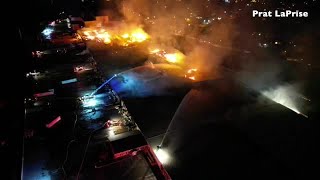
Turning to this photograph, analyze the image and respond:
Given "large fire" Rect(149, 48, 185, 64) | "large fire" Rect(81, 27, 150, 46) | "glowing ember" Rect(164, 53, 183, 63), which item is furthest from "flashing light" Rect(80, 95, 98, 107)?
"large fire" Rect(81, 27, 150, 46)

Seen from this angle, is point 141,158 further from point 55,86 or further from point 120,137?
point 55,86

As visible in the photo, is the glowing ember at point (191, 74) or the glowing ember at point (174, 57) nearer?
the glowing ember at point (191, 74)

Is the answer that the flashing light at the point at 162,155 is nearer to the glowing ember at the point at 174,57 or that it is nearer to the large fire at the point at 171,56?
the large fire at the point at 171,56

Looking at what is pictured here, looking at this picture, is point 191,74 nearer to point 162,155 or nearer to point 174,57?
point 174,57

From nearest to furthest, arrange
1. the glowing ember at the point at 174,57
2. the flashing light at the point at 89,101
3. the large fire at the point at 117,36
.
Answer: the flashing light at the point at 89,101
the glowing ember at the point at 174,57
the large fire at the point at 117,36

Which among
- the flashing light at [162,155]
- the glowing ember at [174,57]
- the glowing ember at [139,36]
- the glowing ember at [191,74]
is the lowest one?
the flashing light at [162,155]

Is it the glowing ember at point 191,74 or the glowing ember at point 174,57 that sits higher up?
the glowing ember at point 174,57

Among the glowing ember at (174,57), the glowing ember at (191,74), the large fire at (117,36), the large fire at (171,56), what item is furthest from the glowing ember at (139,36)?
the glowing ember at (191,74)

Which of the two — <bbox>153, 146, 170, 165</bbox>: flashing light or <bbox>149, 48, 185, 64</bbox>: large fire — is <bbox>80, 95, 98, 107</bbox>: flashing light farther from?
<bbox>149, 48, 185, 64</bbox>: large fire

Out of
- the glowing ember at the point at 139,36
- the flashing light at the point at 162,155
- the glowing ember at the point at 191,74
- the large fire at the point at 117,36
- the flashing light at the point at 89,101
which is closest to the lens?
the flashing light at the point at 162,155

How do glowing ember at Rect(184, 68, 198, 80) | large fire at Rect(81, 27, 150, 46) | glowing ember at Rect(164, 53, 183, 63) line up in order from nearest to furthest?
1. glowing ember at Rect(184, 68, 198, 80)
2. glowing ember at Rect(164, 53, 183, 63)
3. large fire at Rect(81, 27, 150, 46)
